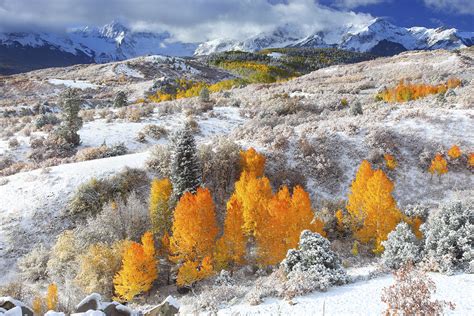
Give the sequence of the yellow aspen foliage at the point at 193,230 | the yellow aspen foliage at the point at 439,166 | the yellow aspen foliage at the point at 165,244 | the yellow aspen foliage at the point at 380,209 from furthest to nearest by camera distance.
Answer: the yellow aspen foliage at the point at 439,166, the yellow aspen foliage at the point at 165,244, the yellow aspen foliage at the point at 380,209, the yellow aspen foliage at the point at 193,230

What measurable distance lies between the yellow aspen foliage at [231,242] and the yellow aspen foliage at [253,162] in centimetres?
769

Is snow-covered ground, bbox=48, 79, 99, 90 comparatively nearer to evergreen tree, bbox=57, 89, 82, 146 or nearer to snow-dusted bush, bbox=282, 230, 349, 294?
evergreen tree, bbox=57, 89, 82, 146

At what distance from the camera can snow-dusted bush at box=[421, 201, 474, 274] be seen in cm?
1547

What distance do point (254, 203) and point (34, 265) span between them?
1518 centimetres

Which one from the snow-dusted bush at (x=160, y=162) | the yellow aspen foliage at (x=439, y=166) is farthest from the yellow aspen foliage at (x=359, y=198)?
the snow-dusted bush at (x=160, y=162)

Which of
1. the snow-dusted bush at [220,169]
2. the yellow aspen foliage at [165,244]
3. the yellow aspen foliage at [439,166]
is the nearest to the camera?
the yellow aspen foliage at [165,244]

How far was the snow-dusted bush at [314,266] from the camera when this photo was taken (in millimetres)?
15006

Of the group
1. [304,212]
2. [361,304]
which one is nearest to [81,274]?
[304,212]

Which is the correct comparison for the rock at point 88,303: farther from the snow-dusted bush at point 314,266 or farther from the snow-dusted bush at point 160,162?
the snow-dusted bush at point 160,162

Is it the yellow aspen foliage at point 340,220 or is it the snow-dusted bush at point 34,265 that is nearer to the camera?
Result: the snow-dusted bush at point 34,265

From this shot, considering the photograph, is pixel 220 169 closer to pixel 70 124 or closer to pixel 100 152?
pixel 100 152

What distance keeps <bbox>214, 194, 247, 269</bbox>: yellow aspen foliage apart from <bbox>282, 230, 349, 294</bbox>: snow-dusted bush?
19.1ft

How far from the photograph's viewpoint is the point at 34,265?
77.3 feet

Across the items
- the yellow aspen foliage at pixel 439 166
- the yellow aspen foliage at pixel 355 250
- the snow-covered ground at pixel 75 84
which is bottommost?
the yellow aspen foliage at pixel 355 250
